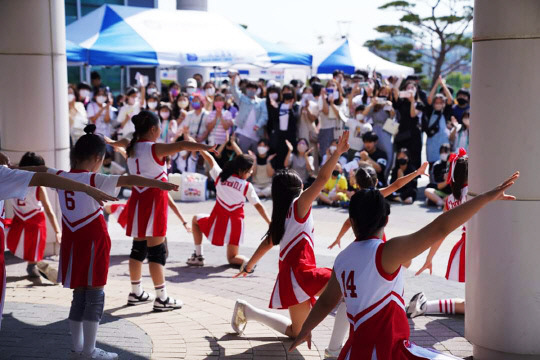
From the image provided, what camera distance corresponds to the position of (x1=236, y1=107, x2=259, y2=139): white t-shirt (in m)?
14.1

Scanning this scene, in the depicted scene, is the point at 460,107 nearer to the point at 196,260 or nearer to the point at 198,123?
the point at 198,123

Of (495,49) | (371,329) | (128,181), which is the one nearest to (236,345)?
(128,181)

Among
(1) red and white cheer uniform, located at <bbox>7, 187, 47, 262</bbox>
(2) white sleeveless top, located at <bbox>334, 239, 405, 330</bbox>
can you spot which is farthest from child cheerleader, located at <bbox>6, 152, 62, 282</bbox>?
(2) white sleeveless top, located at <bbox>334, 239, 405, 330</bbox>

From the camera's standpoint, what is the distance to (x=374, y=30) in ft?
123

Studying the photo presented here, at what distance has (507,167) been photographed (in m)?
4.81

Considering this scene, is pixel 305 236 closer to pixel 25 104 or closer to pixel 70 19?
pixel 25 104

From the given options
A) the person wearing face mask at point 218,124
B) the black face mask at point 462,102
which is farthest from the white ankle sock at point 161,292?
the black face mask at point 462,102

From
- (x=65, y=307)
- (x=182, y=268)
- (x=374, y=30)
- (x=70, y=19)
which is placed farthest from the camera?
(x=374, y=30)

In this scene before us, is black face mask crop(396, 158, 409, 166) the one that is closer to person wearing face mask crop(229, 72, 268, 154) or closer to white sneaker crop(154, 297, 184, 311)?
person wearing face mask crop(229, 72, 268, 154)

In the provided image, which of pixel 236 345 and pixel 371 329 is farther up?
pixel 371 329

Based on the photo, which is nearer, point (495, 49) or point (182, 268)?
point (495, 49)

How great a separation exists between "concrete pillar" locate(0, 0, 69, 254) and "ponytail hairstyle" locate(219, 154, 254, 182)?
214 cm

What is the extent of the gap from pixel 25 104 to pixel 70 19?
15853 mm

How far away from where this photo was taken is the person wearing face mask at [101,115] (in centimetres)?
1496
